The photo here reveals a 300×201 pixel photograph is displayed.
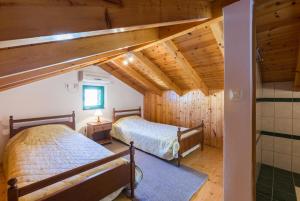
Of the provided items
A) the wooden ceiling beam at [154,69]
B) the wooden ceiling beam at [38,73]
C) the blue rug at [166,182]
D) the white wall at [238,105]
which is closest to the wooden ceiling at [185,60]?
the wooden ceiling beam at [154,69]

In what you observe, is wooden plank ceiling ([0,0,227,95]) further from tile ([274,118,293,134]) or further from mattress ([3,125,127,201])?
tile ([274,118,293,134])

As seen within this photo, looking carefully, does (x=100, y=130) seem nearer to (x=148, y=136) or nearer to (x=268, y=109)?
(x=148, y=136)

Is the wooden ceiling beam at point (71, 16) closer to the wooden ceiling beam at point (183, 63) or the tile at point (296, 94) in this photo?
the wooden ceiling beam at point (183, 63)

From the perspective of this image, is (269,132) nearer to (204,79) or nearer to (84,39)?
(204,79)

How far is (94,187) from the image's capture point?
5.84 ft

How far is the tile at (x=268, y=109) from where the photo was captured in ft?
10.1

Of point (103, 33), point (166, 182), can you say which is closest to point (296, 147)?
point (166, 182)

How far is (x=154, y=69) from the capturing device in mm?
4039

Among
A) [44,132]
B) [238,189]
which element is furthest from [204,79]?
[44,132]

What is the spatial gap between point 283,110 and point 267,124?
37 centimetres

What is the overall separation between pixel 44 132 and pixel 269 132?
445 centimetres

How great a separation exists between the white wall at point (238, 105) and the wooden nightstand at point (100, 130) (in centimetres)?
347

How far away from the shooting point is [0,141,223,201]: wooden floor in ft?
7.59

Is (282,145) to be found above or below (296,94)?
below
